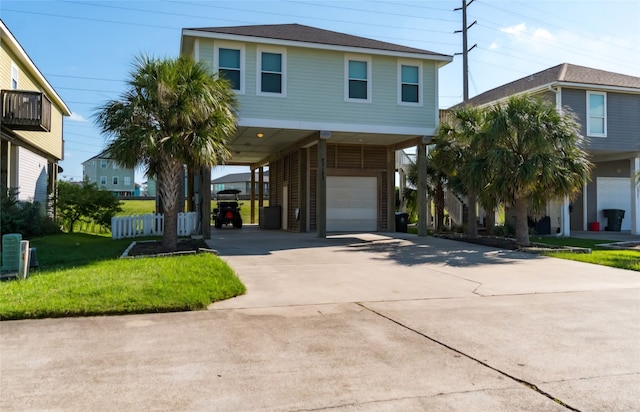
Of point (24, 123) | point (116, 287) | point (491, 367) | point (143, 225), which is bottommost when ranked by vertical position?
point (491, 367)

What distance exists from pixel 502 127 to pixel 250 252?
27.1 ft

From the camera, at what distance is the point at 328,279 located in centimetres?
886

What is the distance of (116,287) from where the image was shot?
7102 mm

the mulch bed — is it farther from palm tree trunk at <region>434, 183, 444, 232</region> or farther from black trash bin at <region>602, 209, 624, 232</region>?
black trash bin at <region>602, 209, 624, 232</region>

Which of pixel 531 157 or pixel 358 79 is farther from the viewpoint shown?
pixel 358 79

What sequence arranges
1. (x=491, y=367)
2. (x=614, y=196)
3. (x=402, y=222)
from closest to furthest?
(x=491, y=367), (x=402, y=222), (x=614, y=196)

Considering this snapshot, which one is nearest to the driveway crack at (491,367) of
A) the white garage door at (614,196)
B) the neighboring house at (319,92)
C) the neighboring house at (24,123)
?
the neighboring house at (319,92)

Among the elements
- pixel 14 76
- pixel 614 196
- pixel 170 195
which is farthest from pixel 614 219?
pixel 14 76

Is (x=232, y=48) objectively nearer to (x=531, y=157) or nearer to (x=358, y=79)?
(x=358, y=79)

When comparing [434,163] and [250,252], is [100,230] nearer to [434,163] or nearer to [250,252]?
[250,252]

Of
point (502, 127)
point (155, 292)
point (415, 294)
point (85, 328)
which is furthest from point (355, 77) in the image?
point (85, 328)

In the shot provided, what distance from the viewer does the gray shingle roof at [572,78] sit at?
746 inches

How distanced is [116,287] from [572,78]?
18958 millimetres

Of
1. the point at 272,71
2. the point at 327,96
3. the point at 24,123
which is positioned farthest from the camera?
the point at 327,96
